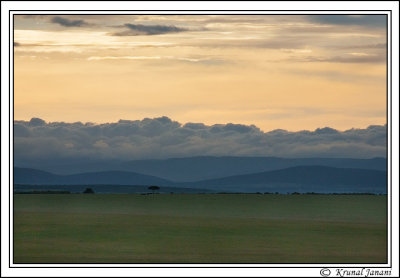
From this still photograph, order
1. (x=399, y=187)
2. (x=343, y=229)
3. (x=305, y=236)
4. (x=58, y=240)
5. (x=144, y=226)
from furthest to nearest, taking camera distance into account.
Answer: (x=144, y=226) → (x=343, y=229) → (x=305, y=236) → (x=58, y=240) → (x=399, y=187)

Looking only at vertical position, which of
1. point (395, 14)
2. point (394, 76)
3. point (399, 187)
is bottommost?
point (399, 187)

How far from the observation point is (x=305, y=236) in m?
41.1

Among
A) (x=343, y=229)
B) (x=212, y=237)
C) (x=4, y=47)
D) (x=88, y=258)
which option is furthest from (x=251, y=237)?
(x=4, y=47)

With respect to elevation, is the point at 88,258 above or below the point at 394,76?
below

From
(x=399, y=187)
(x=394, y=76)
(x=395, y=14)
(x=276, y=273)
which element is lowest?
(x=276, y=273)

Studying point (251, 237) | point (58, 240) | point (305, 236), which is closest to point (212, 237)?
point (251, 237)

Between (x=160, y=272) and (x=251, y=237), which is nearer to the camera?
(x=160, y=272)

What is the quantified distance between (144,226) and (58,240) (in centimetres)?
1119

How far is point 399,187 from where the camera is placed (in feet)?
71.8

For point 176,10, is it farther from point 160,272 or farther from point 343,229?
point 343,229

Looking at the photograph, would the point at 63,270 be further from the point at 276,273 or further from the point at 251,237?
the point at 251,237

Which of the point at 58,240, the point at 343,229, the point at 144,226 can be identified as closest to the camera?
the point at 58,240

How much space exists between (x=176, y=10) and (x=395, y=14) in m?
6.76

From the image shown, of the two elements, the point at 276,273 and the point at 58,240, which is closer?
the point at 276,273
